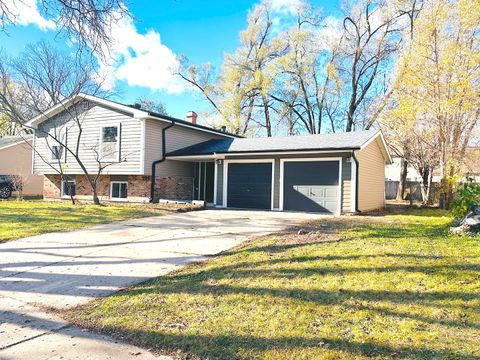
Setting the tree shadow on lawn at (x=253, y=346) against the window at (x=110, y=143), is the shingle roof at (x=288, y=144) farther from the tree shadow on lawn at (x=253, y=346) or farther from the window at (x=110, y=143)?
the tree shadow on lawn at (x=253, y=346)

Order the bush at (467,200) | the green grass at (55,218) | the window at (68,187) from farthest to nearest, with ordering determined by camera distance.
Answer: the window at (68,187) < the green grass at (55,218) < the bush at (467,200)

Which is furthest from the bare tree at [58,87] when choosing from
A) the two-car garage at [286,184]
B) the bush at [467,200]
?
the bush at [467,200]

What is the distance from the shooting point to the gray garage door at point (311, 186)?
12.4m

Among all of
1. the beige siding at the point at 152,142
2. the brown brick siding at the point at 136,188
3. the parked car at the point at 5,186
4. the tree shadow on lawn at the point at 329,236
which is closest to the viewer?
the tree shadow on lawn at the point at 329,236

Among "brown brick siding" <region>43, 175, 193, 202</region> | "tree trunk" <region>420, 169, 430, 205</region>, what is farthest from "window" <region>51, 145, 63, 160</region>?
"tree trunk" <region>420, 169, 430, 205</region>

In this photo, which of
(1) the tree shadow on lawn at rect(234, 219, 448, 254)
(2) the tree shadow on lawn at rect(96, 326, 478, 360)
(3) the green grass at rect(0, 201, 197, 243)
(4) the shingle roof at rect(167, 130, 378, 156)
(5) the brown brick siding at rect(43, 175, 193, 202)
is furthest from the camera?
(5) the brown brick siding at rect(43, 175, 193, 202)

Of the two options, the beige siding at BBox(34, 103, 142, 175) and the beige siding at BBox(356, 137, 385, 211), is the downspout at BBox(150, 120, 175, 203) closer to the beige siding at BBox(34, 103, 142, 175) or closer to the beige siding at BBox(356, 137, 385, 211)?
the beige siding at BBox(34, 103, 142, 175)

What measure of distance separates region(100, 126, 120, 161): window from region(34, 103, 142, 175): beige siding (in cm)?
25

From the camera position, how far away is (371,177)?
1402 cm

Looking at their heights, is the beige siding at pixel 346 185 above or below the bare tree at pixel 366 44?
below

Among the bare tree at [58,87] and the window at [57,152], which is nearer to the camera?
the bare tree at [58,87]

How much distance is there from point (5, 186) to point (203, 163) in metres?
12.1

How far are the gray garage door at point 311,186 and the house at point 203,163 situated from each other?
0.04 meters

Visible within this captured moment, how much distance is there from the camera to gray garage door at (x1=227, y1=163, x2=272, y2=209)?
45.6ft
